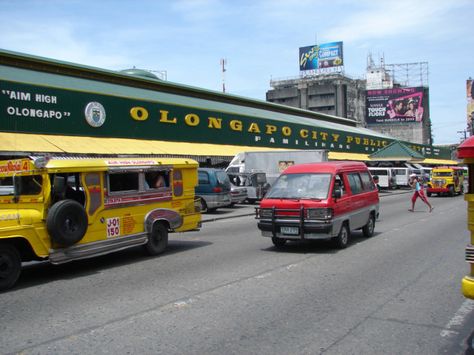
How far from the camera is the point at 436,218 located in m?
18.1

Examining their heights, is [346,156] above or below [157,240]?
above

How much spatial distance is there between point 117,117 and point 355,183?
1886cm

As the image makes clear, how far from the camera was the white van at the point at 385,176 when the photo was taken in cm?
4269

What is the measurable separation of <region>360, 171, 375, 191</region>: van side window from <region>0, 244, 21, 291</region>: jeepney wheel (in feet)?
29.3

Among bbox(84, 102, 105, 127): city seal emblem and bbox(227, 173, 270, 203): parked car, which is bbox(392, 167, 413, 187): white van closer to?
bbox(227, 173, 270, 203): parked car

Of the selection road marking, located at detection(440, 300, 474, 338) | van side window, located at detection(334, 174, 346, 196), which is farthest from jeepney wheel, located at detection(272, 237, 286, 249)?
road marking, located at detection(440, 300, 474, 338)

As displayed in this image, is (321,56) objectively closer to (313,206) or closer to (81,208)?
(313,206)

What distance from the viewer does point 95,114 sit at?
26.5m

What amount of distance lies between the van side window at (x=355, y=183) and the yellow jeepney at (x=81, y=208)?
4393mm

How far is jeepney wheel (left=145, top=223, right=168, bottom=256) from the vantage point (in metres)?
10.5

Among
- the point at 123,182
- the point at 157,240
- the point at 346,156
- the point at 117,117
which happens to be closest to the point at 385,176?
the point at 346,156

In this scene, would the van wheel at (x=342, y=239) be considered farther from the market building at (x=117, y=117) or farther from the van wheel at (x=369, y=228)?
the market building at (x=117, y=117)

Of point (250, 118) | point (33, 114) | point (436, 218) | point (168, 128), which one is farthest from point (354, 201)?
point (250, 118)

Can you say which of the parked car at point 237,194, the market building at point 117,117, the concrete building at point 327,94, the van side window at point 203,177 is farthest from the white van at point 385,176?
the concrete building at point 327,94
